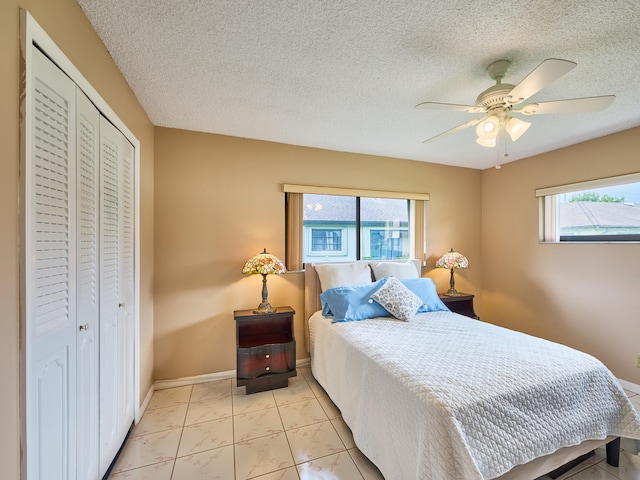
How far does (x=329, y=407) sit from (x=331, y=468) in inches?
24.4

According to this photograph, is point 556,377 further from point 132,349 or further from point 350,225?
point 132,349

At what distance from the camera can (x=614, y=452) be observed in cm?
161

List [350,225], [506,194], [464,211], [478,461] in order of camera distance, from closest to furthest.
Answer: [478,461] → [350,225] → [506,194] → [464,211]

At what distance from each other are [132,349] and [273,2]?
2.29 meters

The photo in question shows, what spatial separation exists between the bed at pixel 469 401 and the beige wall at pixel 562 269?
1356 millimetres

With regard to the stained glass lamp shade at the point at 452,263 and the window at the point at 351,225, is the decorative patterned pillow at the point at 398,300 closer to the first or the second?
the window at the point at 351,225

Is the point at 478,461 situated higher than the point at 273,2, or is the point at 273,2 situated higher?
the point at 273,2

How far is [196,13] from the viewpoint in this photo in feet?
4.09

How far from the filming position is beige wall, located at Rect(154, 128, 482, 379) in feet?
8.30

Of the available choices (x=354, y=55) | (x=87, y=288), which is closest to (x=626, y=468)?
(x=354, y=55)

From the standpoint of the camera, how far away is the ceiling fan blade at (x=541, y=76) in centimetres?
112

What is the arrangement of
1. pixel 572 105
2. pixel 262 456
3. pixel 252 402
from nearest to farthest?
pixel 572 105 < pixel 262 456 < pixel 252 402

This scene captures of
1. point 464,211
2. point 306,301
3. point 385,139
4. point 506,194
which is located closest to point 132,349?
point 306,301

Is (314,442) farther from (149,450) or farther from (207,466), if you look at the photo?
(149,450)
